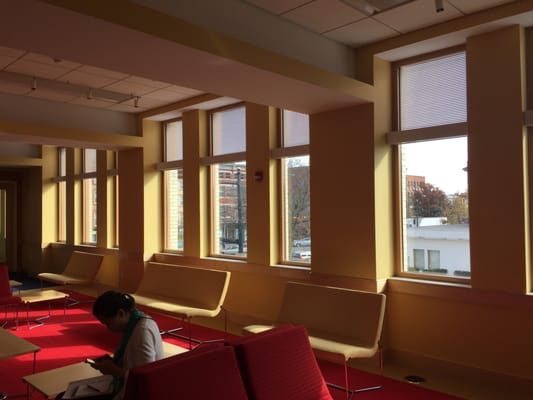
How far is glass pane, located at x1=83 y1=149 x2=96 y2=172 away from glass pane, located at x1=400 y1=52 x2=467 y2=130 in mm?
7843

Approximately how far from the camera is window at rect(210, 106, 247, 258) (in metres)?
7.21

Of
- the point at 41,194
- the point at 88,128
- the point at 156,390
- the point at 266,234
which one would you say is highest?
the point at 88,128

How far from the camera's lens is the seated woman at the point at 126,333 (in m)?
2.81

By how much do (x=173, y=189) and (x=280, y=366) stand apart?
6281mm

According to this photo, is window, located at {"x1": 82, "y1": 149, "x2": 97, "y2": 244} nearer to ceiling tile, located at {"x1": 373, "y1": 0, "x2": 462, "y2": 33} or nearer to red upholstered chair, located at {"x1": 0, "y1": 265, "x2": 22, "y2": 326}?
red upholstered chair, located at {"x1": 0, "y1": 265, "x2": 22, "y2": 326}

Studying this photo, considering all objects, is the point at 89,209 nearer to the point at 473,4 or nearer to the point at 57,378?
the point at 57,378

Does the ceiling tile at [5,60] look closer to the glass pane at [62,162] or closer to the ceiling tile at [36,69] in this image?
the ceiling tile at [36,69]

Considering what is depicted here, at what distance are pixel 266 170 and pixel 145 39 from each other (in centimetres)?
344

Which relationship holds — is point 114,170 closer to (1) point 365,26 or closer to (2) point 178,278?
(2) point 178,278

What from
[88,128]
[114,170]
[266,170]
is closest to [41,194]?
[114,170]

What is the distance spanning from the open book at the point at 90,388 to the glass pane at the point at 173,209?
218 inches

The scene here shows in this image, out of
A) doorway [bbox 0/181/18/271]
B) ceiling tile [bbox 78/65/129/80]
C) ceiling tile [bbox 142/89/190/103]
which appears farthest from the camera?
doorway [bbox 0/181/18/271]

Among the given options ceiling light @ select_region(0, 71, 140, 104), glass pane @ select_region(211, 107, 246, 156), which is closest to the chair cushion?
glass pane @ select_region(211, 107, 246, 156)

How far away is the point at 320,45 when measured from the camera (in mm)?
4805
